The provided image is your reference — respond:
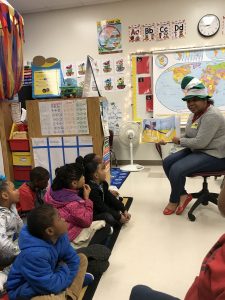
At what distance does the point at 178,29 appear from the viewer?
400 centimetres

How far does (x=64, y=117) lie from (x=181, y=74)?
2.17 m

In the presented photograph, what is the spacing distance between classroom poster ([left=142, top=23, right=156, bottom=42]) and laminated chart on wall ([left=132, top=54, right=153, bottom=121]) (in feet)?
0.79

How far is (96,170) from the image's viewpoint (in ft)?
7.32

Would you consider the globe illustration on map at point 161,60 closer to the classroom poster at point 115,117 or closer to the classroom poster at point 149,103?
the classroom poster at point 149,103

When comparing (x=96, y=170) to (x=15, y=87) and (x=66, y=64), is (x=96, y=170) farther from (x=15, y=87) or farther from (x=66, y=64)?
(x=66, y=64)

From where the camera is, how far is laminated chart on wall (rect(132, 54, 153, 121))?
418 centimetres

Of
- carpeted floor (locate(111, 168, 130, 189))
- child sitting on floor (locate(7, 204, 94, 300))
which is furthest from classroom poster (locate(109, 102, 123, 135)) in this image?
child sitting on floor (locate(7, 204, 94, 300))

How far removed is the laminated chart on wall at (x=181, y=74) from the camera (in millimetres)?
3924

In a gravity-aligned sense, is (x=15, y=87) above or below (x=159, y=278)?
above

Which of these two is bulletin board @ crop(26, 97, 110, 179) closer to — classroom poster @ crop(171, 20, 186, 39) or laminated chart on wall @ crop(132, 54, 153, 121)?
laminated chart on wall @ crop(132, 54, 153, 121)

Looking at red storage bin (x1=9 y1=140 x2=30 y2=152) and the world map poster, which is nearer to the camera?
red storage bin (x1=9 y1=140 x2=30 y2=152)

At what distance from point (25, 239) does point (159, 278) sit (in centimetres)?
87

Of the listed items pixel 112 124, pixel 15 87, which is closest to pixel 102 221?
pixel 15 87

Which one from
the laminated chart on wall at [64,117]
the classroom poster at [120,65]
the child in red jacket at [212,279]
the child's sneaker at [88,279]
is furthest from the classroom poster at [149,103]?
the child in red jacket at [212,279]
